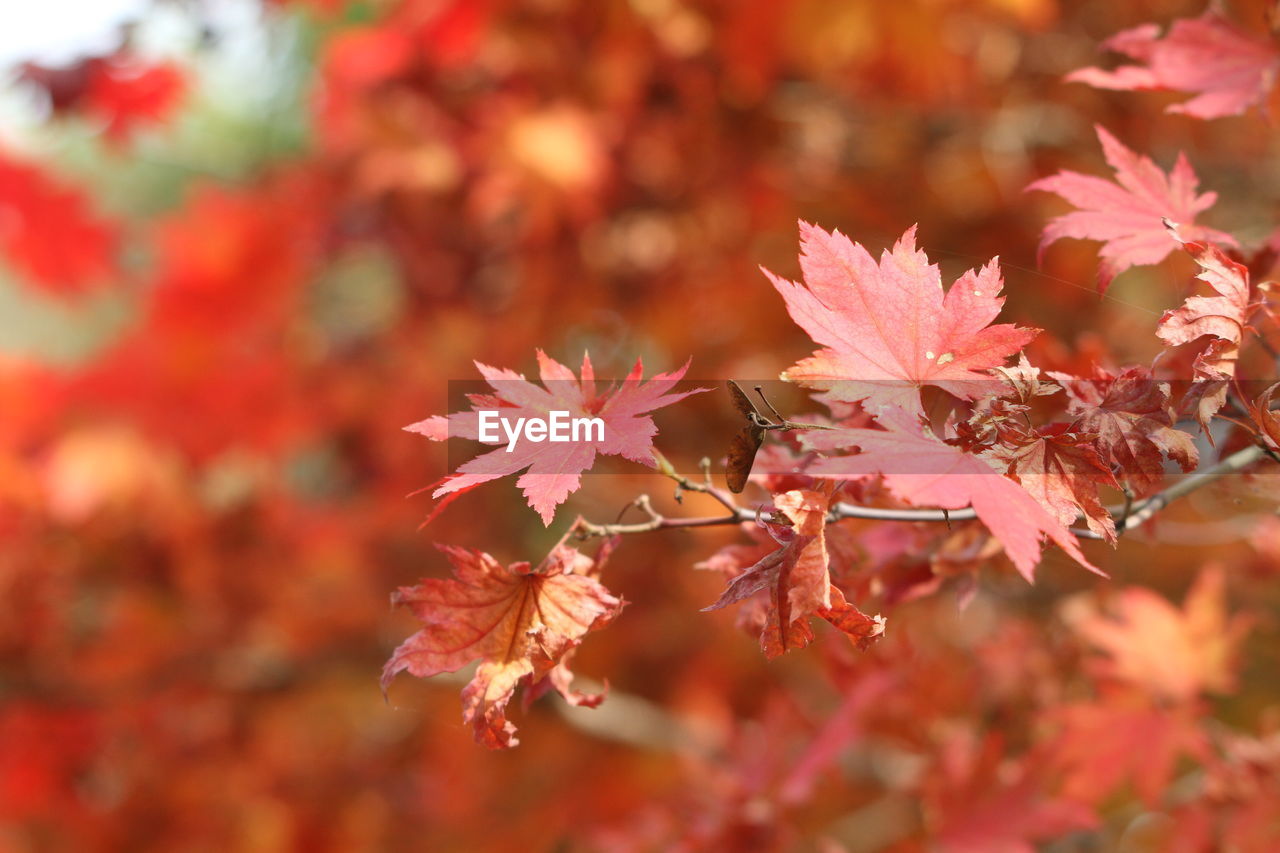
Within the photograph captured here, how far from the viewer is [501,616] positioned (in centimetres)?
52

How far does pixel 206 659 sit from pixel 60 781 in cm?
49

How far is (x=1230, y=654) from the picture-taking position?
3.39 ft

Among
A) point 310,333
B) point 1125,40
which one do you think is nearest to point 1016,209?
point 1125,40

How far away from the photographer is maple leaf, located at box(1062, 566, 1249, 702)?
3.26ft

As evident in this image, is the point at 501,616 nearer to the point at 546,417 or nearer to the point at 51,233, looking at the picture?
the point at 546,417

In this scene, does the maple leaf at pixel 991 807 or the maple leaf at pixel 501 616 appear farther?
the maple leaf at pixel 991 807

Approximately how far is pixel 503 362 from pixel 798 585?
120cm

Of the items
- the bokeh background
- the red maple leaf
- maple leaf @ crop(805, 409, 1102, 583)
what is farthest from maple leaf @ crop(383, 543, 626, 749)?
the red maple leaf

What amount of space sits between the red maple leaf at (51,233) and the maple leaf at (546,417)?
2.96m

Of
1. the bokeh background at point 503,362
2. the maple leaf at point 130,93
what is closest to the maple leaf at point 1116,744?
the bokeh background at point 503,362

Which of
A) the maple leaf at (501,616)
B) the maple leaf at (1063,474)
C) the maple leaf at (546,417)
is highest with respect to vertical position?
the maple leaf at (546,417)

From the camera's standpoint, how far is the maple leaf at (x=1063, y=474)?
449 millimetres

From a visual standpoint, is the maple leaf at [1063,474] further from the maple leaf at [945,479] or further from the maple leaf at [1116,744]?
the maple leaf at [1116,744]

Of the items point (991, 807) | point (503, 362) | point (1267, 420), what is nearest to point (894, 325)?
point (1267, 420)
